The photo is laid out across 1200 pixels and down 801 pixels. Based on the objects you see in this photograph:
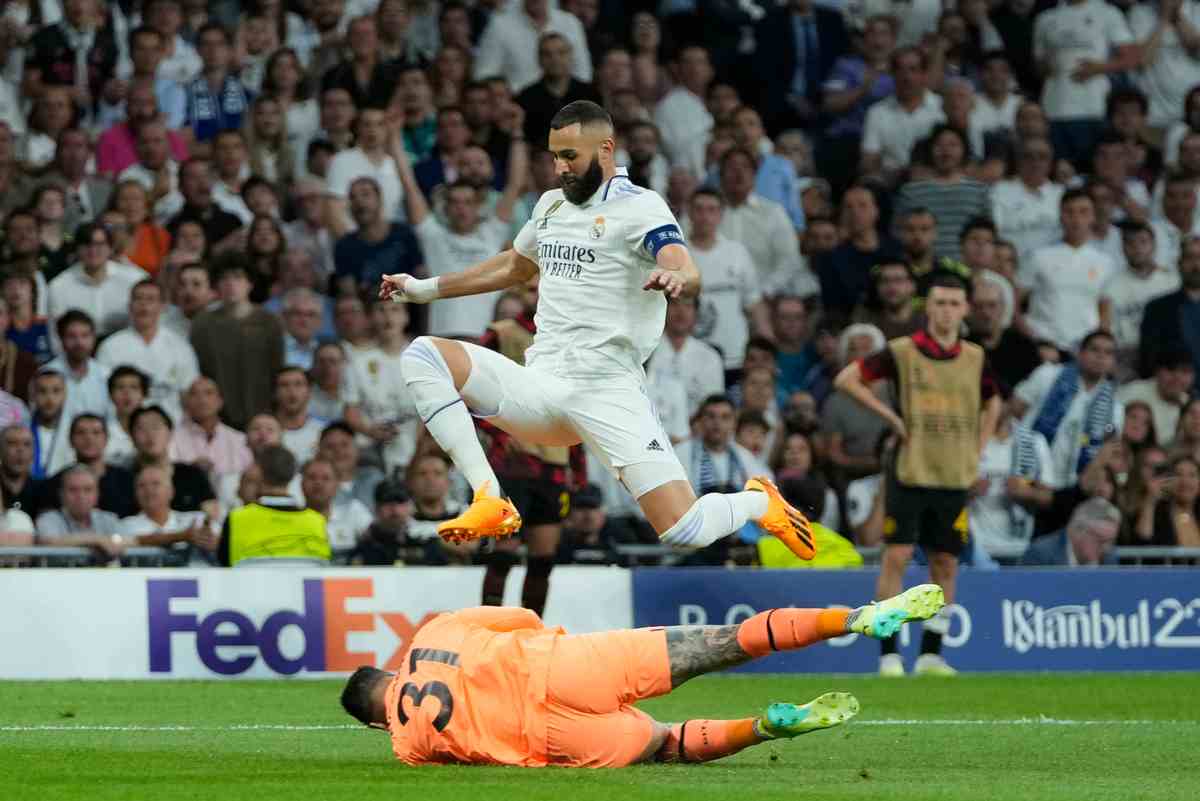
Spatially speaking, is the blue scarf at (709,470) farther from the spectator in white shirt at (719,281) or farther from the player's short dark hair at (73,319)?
the player's short dark hair at (73,319)

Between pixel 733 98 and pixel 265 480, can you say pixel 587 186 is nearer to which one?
pixel 265 480

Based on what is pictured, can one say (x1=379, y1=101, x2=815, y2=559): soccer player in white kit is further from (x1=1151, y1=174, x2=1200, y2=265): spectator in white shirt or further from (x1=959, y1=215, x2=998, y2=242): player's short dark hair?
(x1=1151, y1=174, x2=1200, y2=265): spectator in white shirt

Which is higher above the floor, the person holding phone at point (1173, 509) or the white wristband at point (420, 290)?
the white wristband at point (420, 290)

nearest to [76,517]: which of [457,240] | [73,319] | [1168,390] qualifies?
[73,319]

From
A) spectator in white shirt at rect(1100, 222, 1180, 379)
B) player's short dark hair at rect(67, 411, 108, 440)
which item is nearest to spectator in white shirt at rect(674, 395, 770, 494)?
player's short dark hair at rect(67, 411, 108, 440)

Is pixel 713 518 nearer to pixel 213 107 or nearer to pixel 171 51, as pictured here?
pixel 213 107

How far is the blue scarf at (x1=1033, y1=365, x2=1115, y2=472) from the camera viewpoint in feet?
57.4

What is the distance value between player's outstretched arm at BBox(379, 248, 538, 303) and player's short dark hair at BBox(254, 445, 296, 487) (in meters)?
3.96

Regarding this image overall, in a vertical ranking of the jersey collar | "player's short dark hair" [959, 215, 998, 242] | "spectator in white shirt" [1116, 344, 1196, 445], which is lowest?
"spectator in white shirt" [1116, 344, 1196, 445]

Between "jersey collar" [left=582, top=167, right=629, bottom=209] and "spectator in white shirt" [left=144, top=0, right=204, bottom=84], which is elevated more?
"spectator in white shirt" [left=144, top=0, right=204, bottom=84]

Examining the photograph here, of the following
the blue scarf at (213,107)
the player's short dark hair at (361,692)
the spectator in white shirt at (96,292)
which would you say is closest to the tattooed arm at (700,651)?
the player's short dark hair at (361,692)

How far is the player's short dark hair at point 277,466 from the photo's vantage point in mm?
14500

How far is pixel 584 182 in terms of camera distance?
33.8 feet

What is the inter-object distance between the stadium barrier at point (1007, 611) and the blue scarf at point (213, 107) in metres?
6.12
